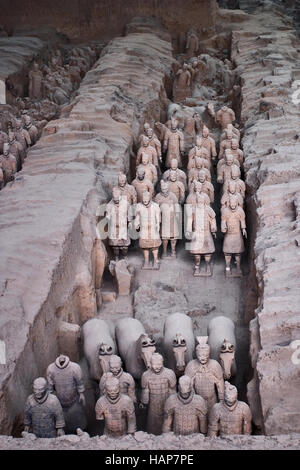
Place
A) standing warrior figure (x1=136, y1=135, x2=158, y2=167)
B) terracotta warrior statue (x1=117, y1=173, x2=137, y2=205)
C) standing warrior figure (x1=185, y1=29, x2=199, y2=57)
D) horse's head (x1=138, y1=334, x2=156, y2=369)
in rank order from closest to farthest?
horse's head (x1=138, y1=334, x2=156, y2=369) < terracotta warrior statue (x1=117, y1=173, x2=137, y2=205) < standing warrior figure (x1=136, y1=135, x2=158, y2=167) < standing warrior figure (x1=185, y1=29, x2=199, y2=57)

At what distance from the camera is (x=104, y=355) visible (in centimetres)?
634

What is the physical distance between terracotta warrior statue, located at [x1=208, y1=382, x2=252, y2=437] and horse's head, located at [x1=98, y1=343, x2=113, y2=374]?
1333mm

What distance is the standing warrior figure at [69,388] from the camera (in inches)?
237

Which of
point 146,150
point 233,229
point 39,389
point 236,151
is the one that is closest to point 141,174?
point 146,150

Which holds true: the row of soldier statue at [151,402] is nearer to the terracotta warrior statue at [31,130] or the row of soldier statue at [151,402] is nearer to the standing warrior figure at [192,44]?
the terracotta warrior statue at [31,130]

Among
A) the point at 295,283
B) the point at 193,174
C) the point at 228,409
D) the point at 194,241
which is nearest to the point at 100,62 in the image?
the point at 193,174

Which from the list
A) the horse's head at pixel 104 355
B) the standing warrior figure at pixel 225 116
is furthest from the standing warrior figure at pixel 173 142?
the horse's head at pixel 104 355

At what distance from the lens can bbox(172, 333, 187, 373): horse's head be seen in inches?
252

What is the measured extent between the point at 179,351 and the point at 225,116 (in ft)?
22.4

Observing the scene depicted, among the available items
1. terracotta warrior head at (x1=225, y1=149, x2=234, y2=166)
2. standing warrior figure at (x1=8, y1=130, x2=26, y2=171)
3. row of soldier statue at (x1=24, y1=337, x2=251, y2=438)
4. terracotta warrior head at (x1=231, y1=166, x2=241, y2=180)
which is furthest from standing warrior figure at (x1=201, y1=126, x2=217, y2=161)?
row of soldier statue at (x1=24, y1=337, x2=251, y2=438)

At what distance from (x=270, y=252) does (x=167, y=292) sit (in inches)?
79.2

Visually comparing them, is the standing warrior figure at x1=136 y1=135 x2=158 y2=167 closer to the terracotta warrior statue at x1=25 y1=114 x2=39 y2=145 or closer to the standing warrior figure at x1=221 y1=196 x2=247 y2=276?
the standing warrior figure at x1=221 y1=196 x2=247 y2=276

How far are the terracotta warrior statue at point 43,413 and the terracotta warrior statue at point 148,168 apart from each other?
16.4 feet

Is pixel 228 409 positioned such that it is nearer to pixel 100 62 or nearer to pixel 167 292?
pixel 167 292
